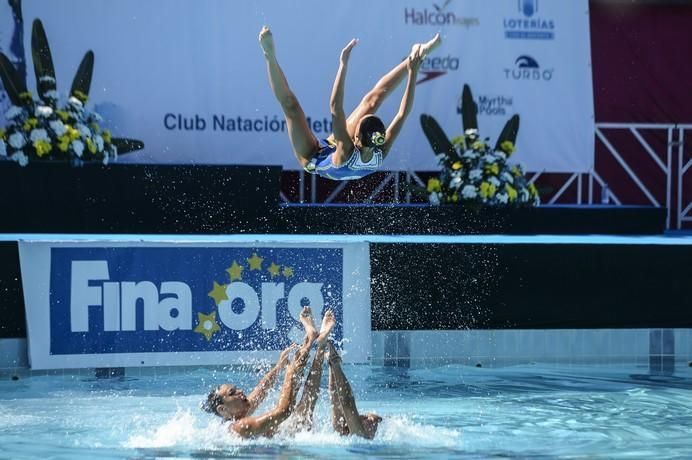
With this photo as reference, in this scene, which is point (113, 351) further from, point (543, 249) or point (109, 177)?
point (543, 249)

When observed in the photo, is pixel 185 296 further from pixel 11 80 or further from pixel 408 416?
pixel 11 80

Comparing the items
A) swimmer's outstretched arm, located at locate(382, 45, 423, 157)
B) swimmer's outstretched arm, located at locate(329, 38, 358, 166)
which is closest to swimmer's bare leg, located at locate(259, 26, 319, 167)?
swimmer's outstretched arm, located at locate(329, 38, 358, 166)

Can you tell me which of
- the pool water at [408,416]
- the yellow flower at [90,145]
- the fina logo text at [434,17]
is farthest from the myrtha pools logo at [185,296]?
the fina logo text at [434,17]

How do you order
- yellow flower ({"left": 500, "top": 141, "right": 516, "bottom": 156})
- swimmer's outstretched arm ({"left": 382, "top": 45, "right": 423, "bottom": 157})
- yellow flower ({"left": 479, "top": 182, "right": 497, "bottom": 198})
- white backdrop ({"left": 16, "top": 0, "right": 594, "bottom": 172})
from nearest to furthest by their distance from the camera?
swimmer's outstretched arm ({"left": 382, "top": 45, "right": 423, "bottom": 157}) < yellow flower ({"left": 479, "top": 182, "right": 497, "bottom": 198}) < white backdrop ({"left": 16, "top": 0, "right": 594, "bottom": 172}) < yellow flower ({"left": 500, "top": 141, "right": 516, "bottom": 156})

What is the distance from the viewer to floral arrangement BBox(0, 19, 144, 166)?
10469 millimetres

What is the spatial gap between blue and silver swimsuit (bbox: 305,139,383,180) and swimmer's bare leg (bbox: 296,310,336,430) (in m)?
1.01

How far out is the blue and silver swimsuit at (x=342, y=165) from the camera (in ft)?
25.1

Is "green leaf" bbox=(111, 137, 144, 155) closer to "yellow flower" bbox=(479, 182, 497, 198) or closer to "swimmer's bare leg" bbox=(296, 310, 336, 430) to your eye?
"yellow flower" bbox=(479, 182, 497, 198)

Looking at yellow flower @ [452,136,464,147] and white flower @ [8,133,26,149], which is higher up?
yellow flower @ [452,136,464,147]

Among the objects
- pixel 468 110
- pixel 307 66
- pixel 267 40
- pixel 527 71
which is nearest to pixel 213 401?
pixel 267 40

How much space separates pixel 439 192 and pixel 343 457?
472 centimetres

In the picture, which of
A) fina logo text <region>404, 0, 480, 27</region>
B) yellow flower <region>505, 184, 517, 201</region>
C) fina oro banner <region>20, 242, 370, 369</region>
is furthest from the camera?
fina logo text <region>404, 0, 480, 27</region>

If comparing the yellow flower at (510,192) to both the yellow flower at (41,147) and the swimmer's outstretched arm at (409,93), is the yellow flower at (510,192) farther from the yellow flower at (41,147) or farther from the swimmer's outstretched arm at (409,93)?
the yellow flower at (41,147)

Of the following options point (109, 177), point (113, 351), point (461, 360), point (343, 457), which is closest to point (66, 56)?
point (109, 177)
